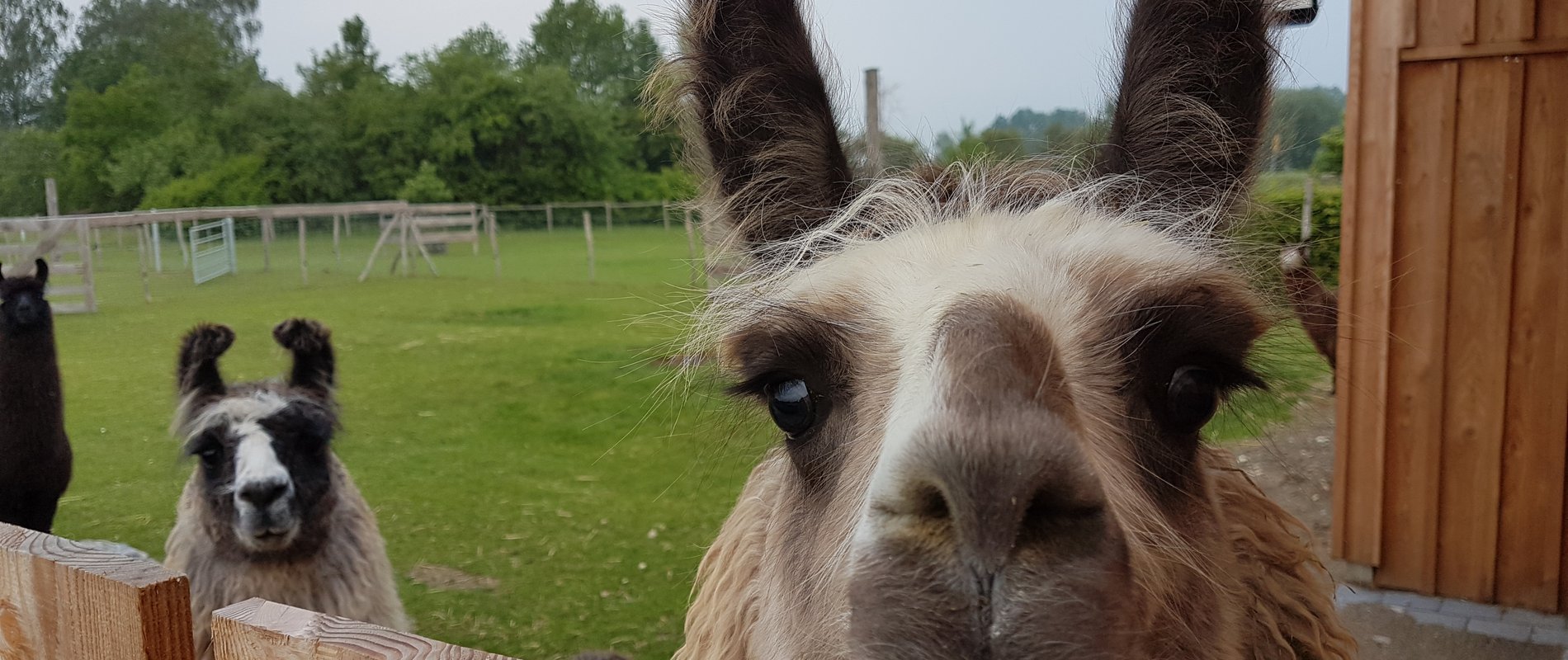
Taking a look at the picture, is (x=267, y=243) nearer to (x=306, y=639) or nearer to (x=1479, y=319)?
(x=306, y=639)

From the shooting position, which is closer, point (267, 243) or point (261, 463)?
point (261, 463)

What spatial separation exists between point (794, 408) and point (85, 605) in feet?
3.37

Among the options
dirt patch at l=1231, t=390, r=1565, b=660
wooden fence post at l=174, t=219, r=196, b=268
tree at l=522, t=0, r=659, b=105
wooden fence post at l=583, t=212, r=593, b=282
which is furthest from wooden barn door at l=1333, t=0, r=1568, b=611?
wooden fence post at l=174, t=219, r=196, b=268

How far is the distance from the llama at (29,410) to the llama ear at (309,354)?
2.86 ft

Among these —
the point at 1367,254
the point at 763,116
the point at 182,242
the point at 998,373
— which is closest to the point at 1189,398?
the point at 998,373

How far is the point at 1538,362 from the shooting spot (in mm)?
3928

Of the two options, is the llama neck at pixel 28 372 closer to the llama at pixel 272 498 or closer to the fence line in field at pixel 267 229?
the llama at pixel 272 498

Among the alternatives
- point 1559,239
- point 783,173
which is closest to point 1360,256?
point 1559,239

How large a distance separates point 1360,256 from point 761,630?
3911 mm

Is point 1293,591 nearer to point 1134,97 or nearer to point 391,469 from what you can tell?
point 1134,97

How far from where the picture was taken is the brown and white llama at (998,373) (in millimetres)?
900

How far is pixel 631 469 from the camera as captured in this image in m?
5.21

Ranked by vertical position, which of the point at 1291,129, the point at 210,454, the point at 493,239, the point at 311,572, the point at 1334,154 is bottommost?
the point at 311,572

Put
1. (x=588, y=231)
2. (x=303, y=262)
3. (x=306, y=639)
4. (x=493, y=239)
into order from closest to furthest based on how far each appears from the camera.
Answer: (x=306, y=639), (x=303, y=262), (x=493, y=239), (x=588, y=231)
